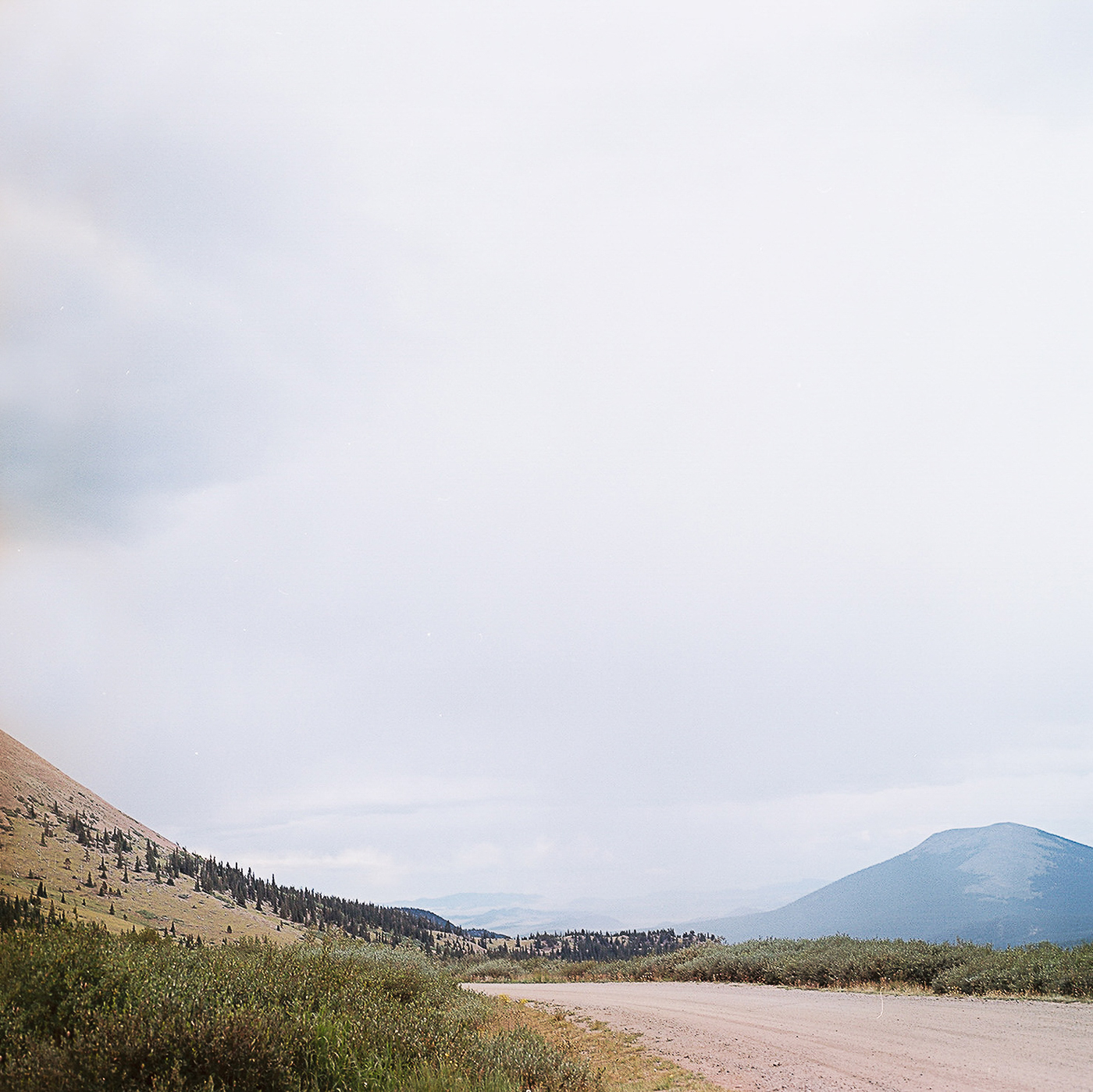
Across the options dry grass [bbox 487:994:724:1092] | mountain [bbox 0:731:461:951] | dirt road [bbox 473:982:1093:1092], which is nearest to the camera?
dirt road [bbox 473:982:1093:1092]

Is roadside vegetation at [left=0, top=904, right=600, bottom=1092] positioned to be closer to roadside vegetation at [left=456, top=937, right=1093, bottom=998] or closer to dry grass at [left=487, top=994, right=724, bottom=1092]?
dry grass at [left=487, top=994, right=724, bottom=1092]

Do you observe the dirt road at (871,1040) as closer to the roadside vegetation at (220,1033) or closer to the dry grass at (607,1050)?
the dry grass at (607,1050)

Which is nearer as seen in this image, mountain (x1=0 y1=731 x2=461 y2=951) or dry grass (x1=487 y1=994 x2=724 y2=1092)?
dry grass (x1=487 y1=994 x2=724 y2=1092)

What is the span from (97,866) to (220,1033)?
24086 mm

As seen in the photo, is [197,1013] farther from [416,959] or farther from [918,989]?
[416,959]

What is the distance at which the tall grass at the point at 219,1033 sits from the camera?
656cm

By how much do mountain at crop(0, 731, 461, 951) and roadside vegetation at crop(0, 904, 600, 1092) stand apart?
7467 millimetres

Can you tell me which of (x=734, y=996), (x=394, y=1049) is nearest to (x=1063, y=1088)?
(x=394, y=1049)

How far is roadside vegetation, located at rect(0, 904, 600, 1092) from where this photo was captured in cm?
657

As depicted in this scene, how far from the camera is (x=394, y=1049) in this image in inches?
309

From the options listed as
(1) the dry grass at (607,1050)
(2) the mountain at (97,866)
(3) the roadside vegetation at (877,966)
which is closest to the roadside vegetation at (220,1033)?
(1) the dry grass at (607,1050)

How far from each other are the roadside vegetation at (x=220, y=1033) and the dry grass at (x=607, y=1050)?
666 mm

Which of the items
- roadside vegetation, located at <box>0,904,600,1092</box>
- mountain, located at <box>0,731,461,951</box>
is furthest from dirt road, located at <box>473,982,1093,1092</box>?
mountain, located at <box>0,731,461,951</box>

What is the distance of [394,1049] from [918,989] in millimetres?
15360
